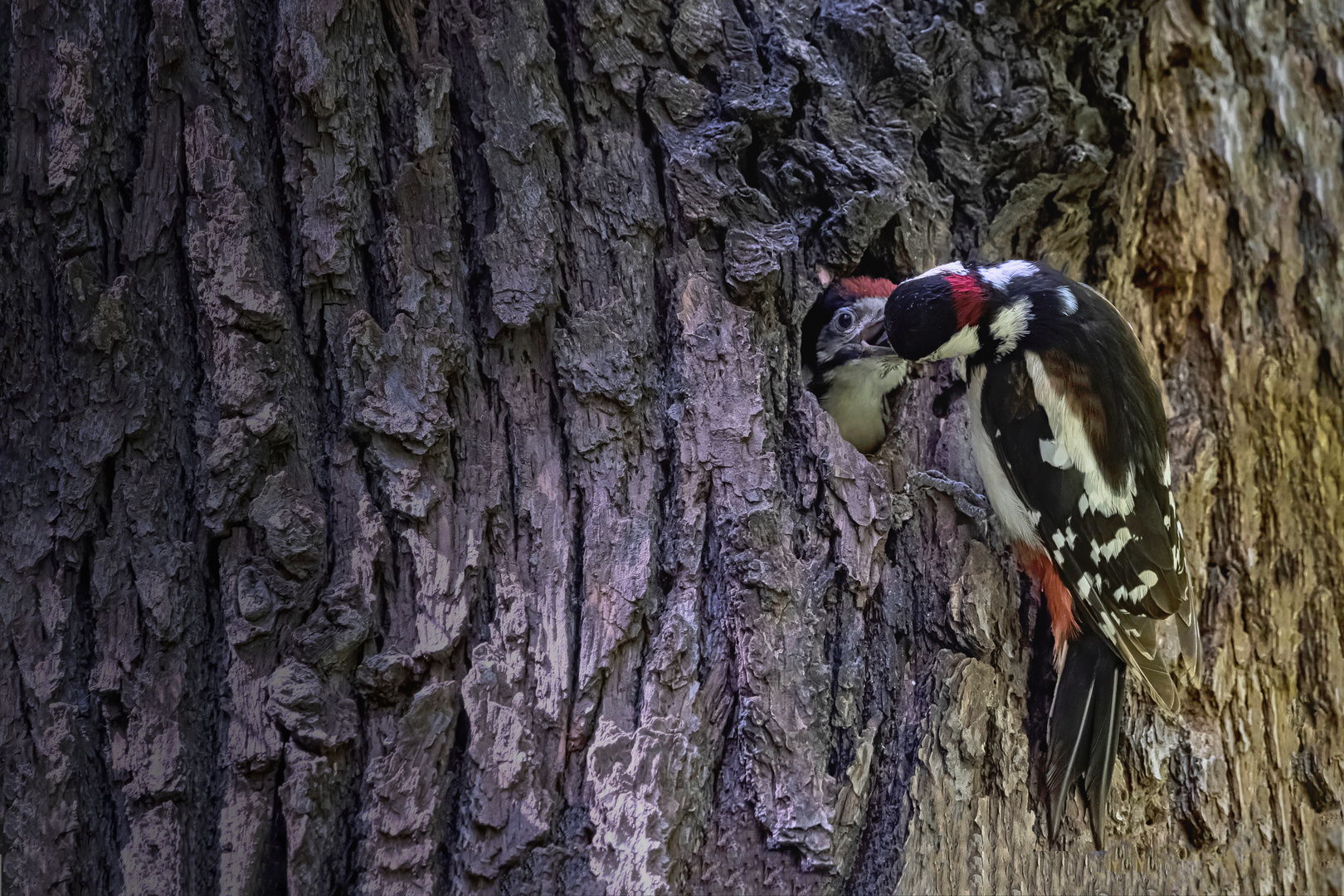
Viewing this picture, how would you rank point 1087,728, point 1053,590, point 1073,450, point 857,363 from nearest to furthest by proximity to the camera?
point 1087,728 < point 1053,590 < point 1073,450 < point 857,363

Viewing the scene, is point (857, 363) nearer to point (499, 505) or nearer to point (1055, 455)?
point (1055, 455)

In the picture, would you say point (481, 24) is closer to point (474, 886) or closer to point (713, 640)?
point (713, 640)

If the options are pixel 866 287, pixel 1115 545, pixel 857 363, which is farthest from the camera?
pixel 857 363

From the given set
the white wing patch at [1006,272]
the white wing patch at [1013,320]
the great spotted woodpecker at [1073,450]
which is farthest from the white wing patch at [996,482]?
the white wing patch at [1006,272]

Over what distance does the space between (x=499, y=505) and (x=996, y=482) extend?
1.24 meters

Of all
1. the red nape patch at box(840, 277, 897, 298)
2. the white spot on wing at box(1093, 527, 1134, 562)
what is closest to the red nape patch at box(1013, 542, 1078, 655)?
the white spot on wing at box(1093, 527, 1134, 562)

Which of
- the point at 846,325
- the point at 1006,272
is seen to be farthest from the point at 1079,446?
the point at 846,325

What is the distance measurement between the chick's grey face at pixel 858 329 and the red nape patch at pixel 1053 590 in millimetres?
703

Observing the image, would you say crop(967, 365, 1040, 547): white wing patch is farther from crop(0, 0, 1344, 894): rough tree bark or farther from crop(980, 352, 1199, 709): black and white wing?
crop(0, 0, 1344, 894): rough tree bark

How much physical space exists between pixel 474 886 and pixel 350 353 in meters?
0.90

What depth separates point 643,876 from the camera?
1397 millimetres

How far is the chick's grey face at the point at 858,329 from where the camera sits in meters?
2.55

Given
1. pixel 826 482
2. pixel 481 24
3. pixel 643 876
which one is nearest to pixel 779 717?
pixel 643 876

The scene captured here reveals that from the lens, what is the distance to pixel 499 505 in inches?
62.9
